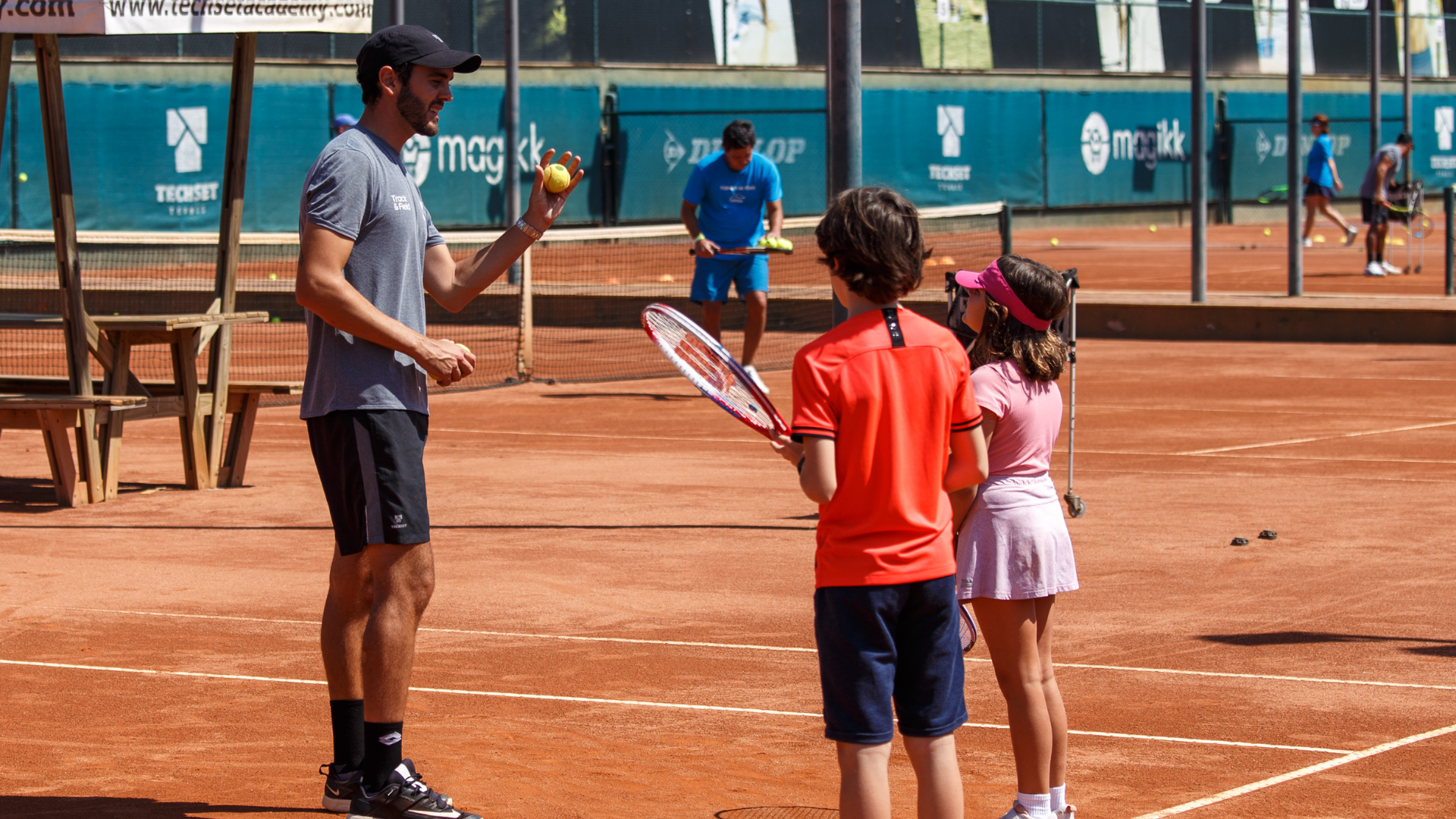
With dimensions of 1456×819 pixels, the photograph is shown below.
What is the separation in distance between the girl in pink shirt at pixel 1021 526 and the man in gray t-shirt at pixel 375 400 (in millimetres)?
1276

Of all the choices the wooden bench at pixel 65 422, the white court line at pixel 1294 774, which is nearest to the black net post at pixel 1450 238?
the wooden bench at pixel 65 422

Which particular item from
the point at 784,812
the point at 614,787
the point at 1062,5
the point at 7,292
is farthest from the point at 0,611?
the point at 1062,5

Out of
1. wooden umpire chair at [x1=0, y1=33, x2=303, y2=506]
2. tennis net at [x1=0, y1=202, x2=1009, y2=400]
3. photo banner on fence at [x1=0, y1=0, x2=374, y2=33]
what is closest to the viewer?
photo banner on fence at [x1=0, y1=0, x2=374, y2=33]

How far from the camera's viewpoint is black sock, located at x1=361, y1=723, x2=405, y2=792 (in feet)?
14.9

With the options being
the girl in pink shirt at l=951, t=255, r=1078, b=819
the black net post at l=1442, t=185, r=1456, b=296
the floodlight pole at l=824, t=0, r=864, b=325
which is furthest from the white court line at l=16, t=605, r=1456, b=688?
the black net post at l=1442, t=185, r=1456, b=296

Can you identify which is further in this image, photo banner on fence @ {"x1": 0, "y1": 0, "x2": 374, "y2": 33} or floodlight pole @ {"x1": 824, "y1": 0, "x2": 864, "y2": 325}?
floodlight pole @ {"x1": 824, "y1": 0, "x2": 864, "y2": 325}

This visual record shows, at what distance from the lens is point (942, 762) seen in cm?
382

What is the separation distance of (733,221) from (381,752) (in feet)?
31.4

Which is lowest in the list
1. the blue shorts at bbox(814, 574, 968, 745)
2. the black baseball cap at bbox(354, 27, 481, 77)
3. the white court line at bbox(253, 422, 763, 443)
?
the white court line at bbox(253, 422, 763, 443)

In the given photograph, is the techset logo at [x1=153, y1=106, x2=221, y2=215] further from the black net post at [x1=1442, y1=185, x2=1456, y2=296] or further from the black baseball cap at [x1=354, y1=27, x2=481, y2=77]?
the black baseball cap at [x1=354, y1=27, x2=481, y2=77]

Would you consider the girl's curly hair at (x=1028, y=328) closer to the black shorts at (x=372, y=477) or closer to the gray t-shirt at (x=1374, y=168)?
the black shorts at (x=372, y=477)

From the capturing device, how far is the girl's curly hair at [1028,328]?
4.50 meters

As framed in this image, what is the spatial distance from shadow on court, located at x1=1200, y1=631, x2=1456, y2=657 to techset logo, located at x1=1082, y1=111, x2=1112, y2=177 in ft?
109

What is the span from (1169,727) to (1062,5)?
1413 inches
